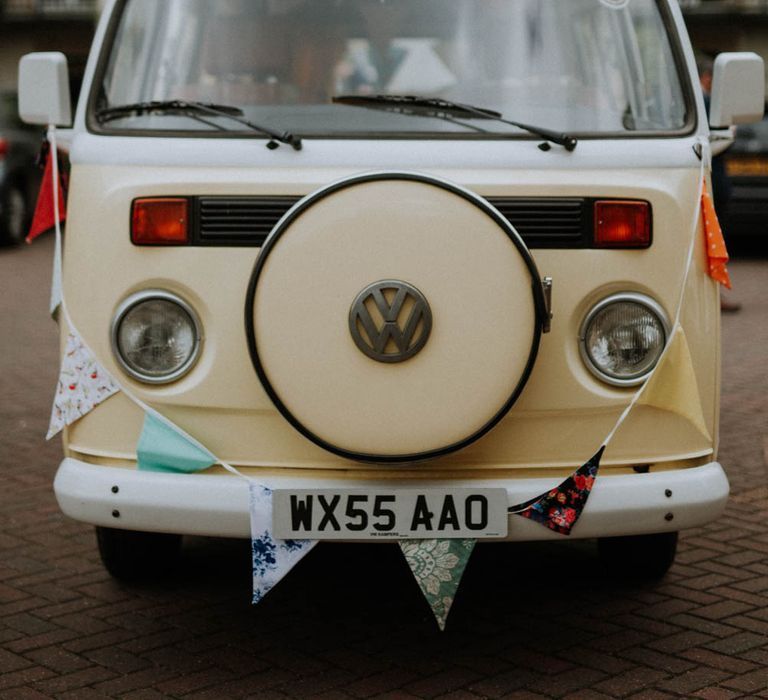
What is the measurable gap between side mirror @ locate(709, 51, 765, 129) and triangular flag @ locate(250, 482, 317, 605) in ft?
6.15

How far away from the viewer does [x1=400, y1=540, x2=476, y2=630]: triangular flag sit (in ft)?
12.7

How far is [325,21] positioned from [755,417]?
167 inches

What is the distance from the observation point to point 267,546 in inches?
153

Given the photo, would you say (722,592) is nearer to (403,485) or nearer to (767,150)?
(403,485)

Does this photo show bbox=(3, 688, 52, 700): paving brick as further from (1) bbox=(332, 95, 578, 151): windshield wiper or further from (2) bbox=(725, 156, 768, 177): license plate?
(2) bbox=(725, 156, 768, 177): license plate

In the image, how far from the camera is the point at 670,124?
4355 millimetres

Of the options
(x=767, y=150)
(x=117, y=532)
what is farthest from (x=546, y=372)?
(x=767, y=150)

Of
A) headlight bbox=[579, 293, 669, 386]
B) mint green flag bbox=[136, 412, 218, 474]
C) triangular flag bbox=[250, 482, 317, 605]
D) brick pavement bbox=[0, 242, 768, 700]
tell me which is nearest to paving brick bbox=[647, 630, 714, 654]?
brick pavement bbox=[0, 242, 768, 700]

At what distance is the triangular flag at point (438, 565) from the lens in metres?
3.87

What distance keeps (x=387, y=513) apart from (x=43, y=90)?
180 centimetres

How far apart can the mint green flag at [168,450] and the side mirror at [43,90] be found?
3.80 feet

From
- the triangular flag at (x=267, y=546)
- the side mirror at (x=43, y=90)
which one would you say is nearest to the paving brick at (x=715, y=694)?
the triangular flag at (x=267, y=546)

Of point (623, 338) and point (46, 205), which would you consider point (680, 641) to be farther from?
point (46, 205)


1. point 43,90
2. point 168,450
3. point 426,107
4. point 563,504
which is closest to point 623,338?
point 563,504
